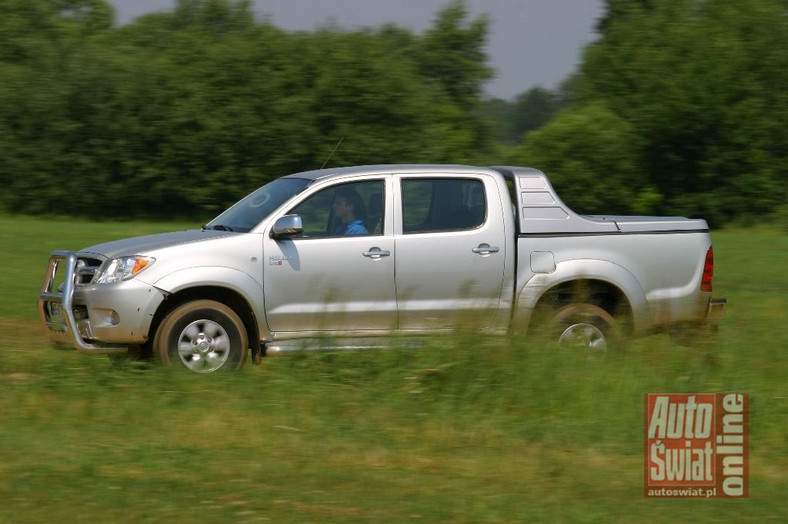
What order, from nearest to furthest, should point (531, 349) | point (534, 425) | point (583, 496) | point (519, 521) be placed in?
point (519, 521), point (583, 496), point (534, 425), point (531, 349)

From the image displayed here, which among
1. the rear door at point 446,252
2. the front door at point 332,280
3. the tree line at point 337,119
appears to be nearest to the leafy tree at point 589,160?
the tree line at point 337,119

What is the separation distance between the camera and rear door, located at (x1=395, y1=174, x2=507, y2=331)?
902cm

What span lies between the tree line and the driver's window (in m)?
24.5

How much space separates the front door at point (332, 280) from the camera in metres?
8.89

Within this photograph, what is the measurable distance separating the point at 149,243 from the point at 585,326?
11.4ft

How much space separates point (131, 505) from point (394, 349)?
324 cm

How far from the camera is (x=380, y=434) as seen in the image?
6992 millimetres

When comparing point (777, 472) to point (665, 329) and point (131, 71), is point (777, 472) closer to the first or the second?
point (665, 329)

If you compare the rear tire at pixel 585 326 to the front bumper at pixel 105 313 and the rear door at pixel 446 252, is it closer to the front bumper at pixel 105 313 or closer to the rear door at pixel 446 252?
the rear door at pixel 446 252

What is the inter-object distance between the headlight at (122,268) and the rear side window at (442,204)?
2.07 meters

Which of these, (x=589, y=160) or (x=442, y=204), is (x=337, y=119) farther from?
(x=442, y=204)

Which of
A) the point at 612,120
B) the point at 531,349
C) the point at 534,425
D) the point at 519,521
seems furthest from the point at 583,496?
the point at 612,120

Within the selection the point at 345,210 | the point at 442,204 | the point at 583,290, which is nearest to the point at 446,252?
the point at 442,204

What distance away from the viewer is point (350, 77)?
34.2 metres
